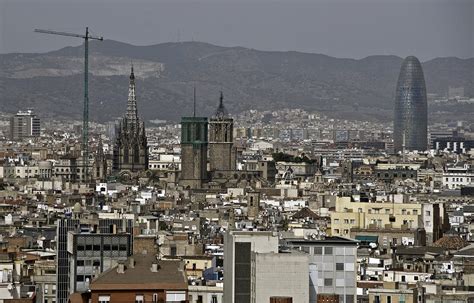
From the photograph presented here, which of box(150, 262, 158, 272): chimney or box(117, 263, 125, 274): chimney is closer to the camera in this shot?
box(117, 263, 125, 274): chimney

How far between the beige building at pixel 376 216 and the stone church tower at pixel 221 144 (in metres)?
76.6

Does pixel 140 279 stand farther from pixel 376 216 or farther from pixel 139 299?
pixel 376 216

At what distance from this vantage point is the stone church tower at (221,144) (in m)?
139

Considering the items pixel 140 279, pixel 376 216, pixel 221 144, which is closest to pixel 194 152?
pixel 221 144

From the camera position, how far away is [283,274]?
2380 cm

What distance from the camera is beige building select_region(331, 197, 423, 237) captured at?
57875mm

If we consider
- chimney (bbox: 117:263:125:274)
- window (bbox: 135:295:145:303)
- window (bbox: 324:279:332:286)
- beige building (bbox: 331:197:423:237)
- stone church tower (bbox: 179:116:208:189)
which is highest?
chimney (bbox: 117:263:125:274)

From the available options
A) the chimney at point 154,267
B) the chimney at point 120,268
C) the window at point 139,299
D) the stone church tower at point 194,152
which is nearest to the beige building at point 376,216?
the chimney at point 154,267

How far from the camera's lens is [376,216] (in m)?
59.3

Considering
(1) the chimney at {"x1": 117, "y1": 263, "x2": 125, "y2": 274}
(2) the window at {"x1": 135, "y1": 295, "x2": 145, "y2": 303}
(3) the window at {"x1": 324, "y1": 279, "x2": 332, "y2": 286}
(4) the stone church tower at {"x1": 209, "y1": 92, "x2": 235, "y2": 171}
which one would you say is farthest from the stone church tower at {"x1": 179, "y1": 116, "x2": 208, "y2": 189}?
(2) the window at {"x1": 135, "y1": 295, "x2": 145, "y2": 303}

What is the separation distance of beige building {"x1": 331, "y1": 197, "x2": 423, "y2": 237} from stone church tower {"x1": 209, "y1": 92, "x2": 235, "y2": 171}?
7661 centimetres

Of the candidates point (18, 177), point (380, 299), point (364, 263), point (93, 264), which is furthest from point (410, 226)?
point (18, 177)

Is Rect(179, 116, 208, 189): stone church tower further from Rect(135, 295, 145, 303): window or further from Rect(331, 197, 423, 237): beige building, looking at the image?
Rect(135, 295, 145, 303): window

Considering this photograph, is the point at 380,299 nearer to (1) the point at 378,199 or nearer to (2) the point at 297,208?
(1) the point at 378,199
